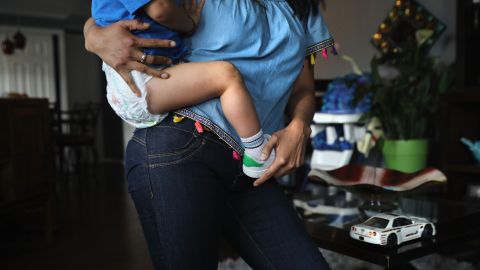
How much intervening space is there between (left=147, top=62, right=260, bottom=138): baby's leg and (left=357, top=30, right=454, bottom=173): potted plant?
2418 millimetres

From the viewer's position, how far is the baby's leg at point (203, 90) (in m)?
0.82

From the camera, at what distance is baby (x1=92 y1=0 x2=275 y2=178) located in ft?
2.67

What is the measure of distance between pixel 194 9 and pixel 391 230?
1.00 m

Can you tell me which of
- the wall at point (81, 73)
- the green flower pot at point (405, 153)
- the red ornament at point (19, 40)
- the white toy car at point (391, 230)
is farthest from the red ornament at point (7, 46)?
the white toy car at point (391, 230)

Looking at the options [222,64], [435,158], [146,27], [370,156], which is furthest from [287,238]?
[435,158]

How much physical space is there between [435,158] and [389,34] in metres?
0.95

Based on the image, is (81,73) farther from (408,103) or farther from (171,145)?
(171,145)

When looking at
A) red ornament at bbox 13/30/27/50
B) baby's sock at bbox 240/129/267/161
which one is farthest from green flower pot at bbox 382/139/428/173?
red ornament at bbox 13/30/27/50

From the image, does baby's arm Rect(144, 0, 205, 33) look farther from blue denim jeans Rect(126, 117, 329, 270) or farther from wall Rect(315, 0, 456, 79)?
wall Rect(315, 0, 456, 79)

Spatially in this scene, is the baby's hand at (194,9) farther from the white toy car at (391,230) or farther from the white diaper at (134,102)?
the white toy car at (391,230)

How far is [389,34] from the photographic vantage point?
3.72 metres

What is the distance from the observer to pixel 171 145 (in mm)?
796

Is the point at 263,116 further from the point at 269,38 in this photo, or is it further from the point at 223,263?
the point at 223,263

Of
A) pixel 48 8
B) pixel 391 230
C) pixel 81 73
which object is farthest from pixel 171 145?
pixel 81 73
